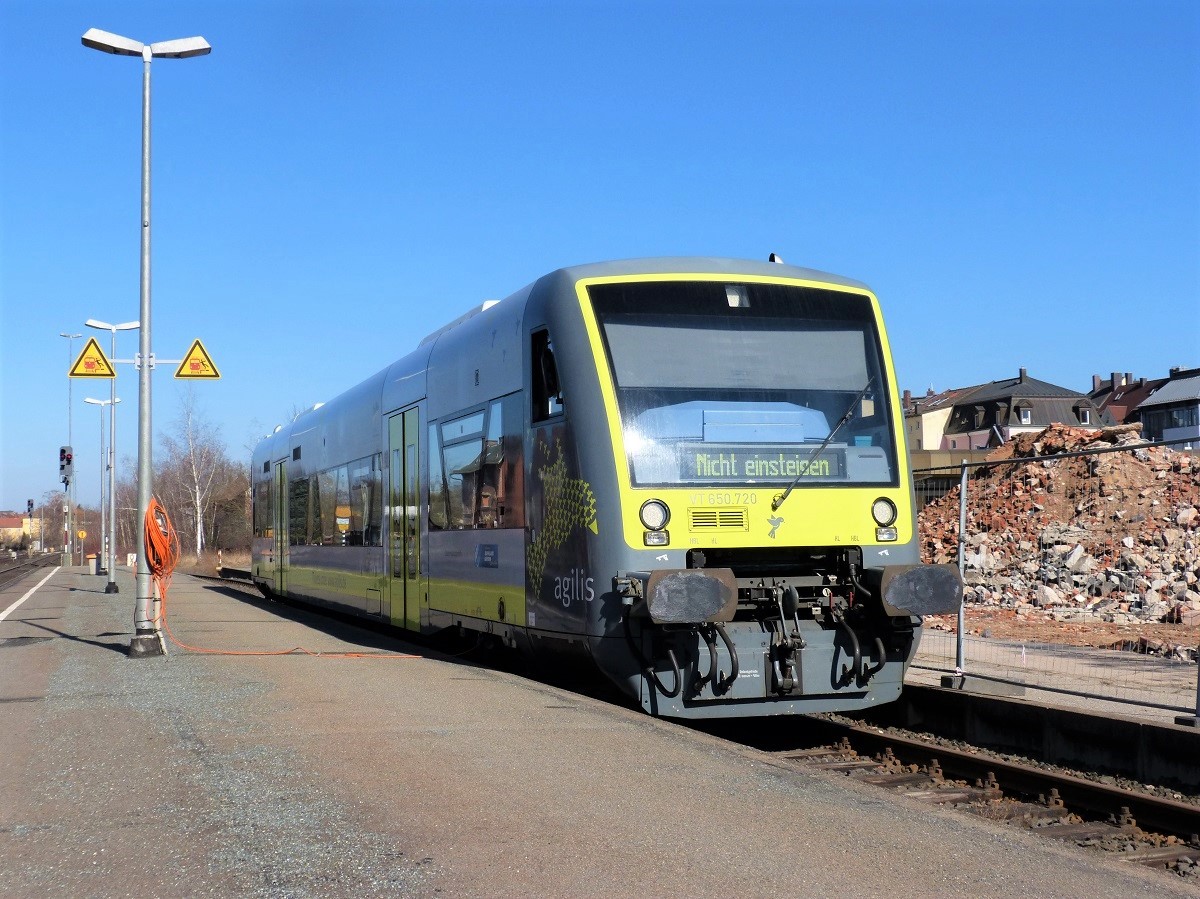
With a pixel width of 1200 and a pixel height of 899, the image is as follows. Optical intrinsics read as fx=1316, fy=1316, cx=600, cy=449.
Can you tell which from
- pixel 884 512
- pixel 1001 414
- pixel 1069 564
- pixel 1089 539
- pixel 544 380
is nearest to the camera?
pixel 884 512

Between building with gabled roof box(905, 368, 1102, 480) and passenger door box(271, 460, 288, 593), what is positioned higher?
building with gabled roof box(905, 368, 1102, 480)

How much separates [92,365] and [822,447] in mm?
10616

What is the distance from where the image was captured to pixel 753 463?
955 cm

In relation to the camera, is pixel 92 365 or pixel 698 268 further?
pixel 92 365

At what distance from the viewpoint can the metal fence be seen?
13.1 m

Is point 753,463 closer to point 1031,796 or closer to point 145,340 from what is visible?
point 1031,796

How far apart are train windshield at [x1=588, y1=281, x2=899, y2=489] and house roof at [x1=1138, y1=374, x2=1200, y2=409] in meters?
87.8

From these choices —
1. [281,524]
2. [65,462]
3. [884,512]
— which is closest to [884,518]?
[884,512]

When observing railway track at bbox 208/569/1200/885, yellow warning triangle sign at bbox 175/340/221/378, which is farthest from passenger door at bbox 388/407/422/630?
railway track at bbox 208/569/1200/885

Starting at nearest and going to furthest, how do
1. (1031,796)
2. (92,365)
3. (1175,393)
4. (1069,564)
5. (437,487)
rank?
(1031,796)
(437,487)
(92,365)
(1069,564)
(1175,393)

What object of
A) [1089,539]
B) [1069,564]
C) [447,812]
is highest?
[1089,539]

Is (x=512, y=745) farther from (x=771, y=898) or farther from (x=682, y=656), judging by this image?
(x=771, y=898)

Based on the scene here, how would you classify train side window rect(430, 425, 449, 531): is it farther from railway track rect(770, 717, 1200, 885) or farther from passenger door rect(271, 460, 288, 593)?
passenger door rect(271, 460, 288, 593)

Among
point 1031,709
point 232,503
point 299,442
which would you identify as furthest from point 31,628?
point 232,503
